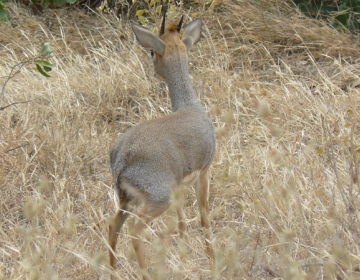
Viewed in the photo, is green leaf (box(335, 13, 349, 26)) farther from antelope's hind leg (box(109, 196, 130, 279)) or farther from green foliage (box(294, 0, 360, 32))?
antelope's hind leg (box(109, 196, 130, 279))

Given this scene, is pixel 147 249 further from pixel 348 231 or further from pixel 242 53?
pixel 242 53

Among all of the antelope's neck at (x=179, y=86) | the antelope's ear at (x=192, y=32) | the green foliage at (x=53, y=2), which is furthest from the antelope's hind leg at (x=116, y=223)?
the green foliage at (x=53, y=2)

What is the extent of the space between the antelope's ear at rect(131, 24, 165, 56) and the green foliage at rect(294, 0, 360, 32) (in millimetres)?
2870

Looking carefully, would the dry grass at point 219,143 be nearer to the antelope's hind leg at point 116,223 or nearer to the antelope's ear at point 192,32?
the antelope's hind leg at point 116,223

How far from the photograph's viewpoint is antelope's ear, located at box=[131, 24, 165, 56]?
13.7 ft

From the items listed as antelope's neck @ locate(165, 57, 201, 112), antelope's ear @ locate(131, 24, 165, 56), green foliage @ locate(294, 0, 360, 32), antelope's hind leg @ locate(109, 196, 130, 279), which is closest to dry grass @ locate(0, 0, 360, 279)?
antelope's hind leg @ locate(109, 196, 130, 279)

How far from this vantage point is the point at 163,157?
355cm

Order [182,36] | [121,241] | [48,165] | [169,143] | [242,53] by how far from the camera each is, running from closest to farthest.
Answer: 1. [169,143]
2. [121,241]
3. [182,36]
4. [48,165]
5. [242,53]

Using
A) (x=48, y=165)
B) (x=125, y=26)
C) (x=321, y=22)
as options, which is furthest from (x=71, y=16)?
(x=48, y=165)

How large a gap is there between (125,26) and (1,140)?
231 centimetres

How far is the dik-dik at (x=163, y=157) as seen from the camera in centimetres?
347

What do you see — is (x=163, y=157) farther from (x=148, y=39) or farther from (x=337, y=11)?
(x=337, y=11)

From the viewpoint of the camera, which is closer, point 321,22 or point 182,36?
point 182,36

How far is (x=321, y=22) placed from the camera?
265 inches
